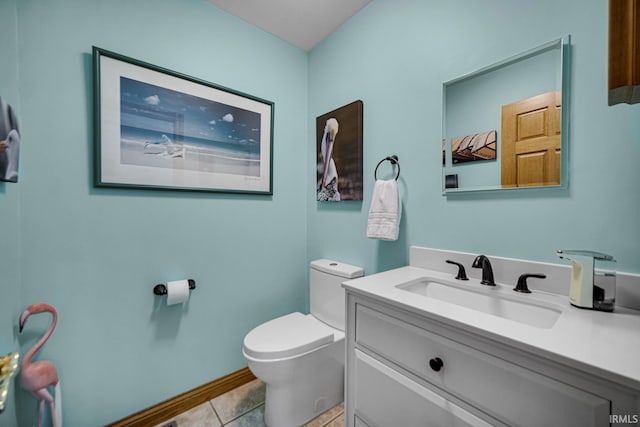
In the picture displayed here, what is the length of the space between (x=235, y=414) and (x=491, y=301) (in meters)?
1.46

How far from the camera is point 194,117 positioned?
148 centimetres

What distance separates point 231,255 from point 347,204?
830mm

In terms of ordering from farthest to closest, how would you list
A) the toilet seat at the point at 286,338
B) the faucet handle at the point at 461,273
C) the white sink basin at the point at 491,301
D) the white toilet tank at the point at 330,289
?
the white toilet tank at the point at 330,289
the toilet seat at the point at 286,338
the faucet handle at the point at 461,273
the white sink basin at the point at 491,301

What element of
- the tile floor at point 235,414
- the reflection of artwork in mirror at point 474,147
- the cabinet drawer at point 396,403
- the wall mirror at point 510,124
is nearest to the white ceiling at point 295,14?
the wall mirror at point 510,124

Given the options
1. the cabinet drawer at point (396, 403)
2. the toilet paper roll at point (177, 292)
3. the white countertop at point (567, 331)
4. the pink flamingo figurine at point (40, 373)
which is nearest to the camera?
the white countertop at point (567, 331)

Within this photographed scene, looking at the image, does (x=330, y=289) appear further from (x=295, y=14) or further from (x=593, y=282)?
(x=295, y=14)

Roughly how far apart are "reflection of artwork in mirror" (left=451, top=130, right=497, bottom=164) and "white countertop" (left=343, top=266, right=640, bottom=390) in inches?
22.6

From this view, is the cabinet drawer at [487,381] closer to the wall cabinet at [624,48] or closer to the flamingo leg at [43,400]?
the wall cabinet at [624,48]

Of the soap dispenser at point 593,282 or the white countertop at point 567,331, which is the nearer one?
the white countertop at point 567,331

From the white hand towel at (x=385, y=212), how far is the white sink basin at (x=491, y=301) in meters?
0.29

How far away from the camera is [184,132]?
4.74ft

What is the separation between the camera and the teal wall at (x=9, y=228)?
0.92 m

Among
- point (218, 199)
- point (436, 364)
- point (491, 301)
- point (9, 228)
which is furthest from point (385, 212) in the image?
point (9, 228)

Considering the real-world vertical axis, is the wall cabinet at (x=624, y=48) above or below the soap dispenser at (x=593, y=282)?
above
